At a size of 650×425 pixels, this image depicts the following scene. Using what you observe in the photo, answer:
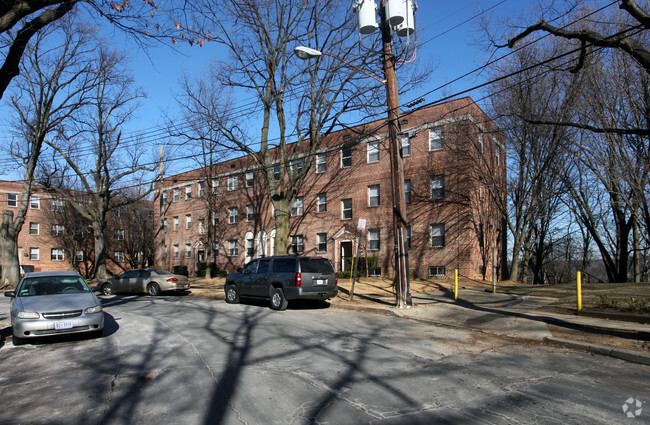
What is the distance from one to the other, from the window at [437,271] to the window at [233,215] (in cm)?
1895

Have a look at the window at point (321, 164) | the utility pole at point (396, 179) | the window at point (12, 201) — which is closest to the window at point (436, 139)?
the window at point (321, 164)

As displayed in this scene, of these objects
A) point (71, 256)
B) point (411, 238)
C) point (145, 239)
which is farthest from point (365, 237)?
point (71, 256)

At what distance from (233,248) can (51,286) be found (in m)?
29.0

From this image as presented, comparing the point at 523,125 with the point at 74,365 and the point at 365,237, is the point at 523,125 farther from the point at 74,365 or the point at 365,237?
the point at 74,365

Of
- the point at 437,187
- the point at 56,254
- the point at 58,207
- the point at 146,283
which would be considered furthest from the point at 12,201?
the point at 437,187

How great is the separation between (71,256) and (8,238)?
21.4 meters

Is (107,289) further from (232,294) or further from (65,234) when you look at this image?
(65,234)

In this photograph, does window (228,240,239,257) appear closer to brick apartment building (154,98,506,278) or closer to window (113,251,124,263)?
brick apartment building (154,98,506,278)

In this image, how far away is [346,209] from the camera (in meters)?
30.5

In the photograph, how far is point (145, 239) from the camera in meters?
48.7

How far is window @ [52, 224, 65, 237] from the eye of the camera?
4705cm

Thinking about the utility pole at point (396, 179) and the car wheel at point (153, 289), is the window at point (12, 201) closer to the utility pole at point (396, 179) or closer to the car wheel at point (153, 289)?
the car wheel at point (153, 289)

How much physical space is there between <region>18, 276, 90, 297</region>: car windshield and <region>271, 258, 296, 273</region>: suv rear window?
5.59 m

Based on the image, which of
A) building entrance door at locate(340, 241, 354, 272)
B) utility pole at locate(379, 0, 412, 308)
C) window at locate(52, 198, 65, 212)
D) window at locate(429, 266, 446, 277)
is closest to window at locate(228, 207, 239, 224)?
building entrance door at locate(340, 241, 354, 272)
